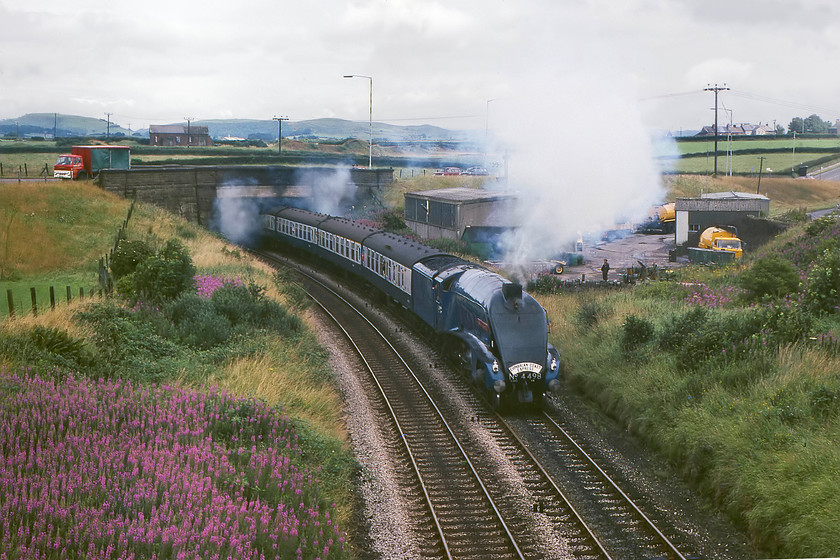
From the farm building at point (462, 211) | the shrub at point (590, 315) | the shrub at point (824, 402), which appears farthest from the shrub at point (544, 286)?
the shrub at point (824, 402)

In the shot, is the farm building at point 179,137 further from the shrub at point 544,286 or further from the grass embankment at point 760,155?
the shrub at point 544,286

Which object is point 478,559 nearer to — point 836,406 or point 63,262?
point 836,406

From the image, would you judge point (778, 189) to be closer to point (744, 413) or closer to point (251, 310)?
point (251, 310)

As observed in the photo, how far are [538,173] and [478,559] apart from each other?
2877cm

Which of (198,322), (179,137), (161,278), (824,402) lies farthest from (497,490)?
(179,137)

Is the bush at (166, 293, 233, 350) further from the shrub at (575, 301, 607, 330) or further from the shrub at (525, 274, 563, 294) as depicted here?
the shrub at (525, 274, 563, 294)

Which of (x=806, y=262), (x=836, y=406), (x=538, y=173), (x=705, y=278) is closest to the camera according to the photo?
(x=836, y=406)

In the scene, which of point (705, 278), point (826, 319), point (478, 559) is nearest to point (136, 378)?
point (478, 559)

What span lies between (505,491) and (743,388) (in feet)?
19.5

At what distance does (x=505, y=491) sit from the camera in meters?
14.9

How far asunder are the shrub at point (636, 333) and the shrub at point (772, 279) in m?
6.49

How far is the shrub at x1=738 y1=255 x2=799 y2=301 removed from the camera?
25.8 m

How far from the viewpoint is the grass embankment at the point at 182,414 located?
29.6 ft

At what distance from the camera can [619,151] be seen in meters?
39.2
